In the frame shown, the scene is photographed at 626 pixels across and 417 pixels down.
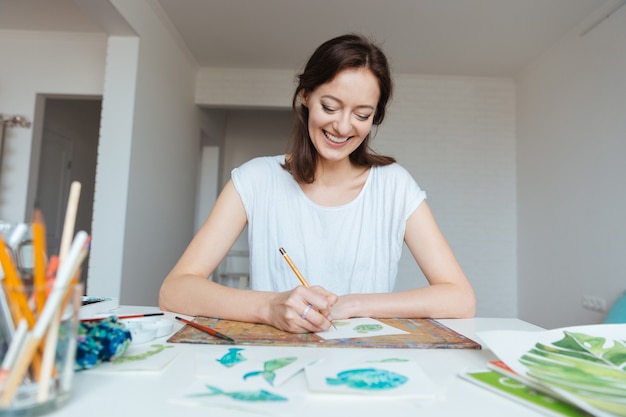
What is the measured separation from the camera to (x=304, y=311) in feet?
2.43

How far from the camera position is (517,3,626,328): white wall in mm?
2912

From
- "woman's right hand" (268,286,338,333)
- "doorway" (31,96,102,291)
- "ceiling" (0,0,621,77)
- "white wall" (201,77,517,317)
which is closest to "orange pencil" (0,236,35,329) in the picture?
"woman's right hand" (268,286,338,333)

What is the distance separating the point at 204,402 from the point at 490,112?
471 cm

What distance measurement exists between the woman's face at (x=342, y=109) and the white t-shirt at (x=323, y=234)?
0.20 meters

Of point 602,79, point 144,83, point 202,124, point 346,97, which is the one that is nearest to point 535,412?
point 346,97

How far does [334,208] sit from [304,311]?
0.67 m

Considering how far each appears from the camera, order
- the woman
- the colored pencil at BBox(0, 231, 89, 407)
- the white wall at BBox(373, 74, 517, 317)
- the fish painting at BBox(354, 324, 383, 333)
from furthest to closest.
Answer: the white wall at BBox(373, 74, 517, 317) → the woman → the fish painting at BBox(354, 324, 383, 333) → the colored pencil at BBox(0, 231, 89, 407)

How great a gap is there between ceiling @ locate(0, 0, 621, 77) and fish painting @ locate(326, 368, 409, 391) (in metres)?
2.65

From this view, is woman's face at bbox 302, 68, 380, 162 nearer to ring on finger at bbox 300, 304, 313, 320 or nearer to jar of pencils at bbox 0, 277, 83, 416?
ring on finger at bbox 300, 304, 313, 320

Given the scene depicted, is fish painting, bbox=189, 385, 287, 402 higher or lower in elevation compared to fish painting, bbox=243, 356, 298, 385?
lower

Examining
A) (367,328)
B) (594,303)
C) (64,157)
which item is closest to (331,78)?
(367,328)

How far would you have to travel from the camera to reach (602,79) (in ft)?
10.0

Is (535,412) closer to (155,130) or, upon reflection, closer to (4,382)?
(4,382)

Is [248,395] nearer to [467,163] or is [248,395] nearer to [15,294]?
[15,294]
